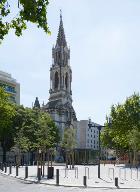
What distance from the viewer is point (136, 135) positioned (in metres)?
64.6

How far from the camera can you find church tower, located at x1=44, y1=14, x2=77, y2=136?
453 feet

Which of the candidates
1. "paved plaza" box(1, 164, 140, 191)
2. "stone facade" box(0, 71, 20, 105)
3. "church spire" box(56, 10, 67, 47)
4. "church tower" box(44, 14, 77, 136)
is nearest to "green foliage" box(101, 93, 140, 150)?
"paved plaza" box(1, 164, 140, 191)

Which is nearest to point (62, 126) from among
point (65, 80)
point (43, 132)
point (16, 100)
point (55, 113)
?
point (55, 113)

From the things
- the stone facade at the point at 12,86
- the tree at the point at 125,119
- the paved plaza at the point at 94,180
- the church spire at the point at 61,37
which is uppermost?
the church spire at the point at 61,37

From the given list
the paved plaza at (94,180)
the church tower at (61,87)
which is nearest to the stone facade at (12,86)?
the church tower at (61,87)

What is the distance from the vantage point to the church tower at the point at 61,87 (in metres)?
138

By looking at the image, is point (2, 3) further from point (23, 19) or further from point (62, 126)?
point (62, 126)

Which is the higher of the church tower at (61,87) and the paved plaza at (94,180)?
the church tower at (61,87)

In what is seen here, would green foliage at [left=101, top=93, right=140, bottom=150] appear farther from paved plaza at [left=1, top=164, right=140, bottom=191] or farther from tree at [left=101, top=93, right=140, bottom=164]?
paved plaza at [left=1, top=164, right=140, bottom=191]

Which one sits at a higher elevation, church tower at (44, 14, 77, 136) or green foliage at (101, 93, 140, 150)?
church tower at (44, 14, 77, 136)

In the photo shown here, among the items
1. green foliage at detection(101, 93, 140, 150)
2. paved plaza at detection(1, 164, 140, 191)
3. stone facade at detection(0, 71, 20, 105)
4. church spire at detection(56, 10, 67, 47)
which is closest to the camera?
paved plaza at detection(1, 164, 140, 191)

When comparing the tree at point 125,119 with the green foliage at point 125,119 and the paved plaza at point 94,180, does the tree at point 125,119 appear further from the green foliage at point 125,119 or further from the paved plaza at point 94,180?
the paved plaza at point 94,180

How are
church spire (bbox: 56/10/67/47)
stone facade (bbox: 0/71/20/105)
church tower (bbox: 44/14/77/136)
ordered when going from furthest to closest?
church spire (bbox: 56/10/67/47), church tower (bbox: 44/14/77/136), stone facade (bbox: 0/71/20/105)

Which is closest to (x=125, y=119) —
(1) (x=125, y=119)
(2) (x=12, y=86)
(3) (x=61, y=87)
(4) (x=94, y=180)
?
(1) (x=125, y=119)
